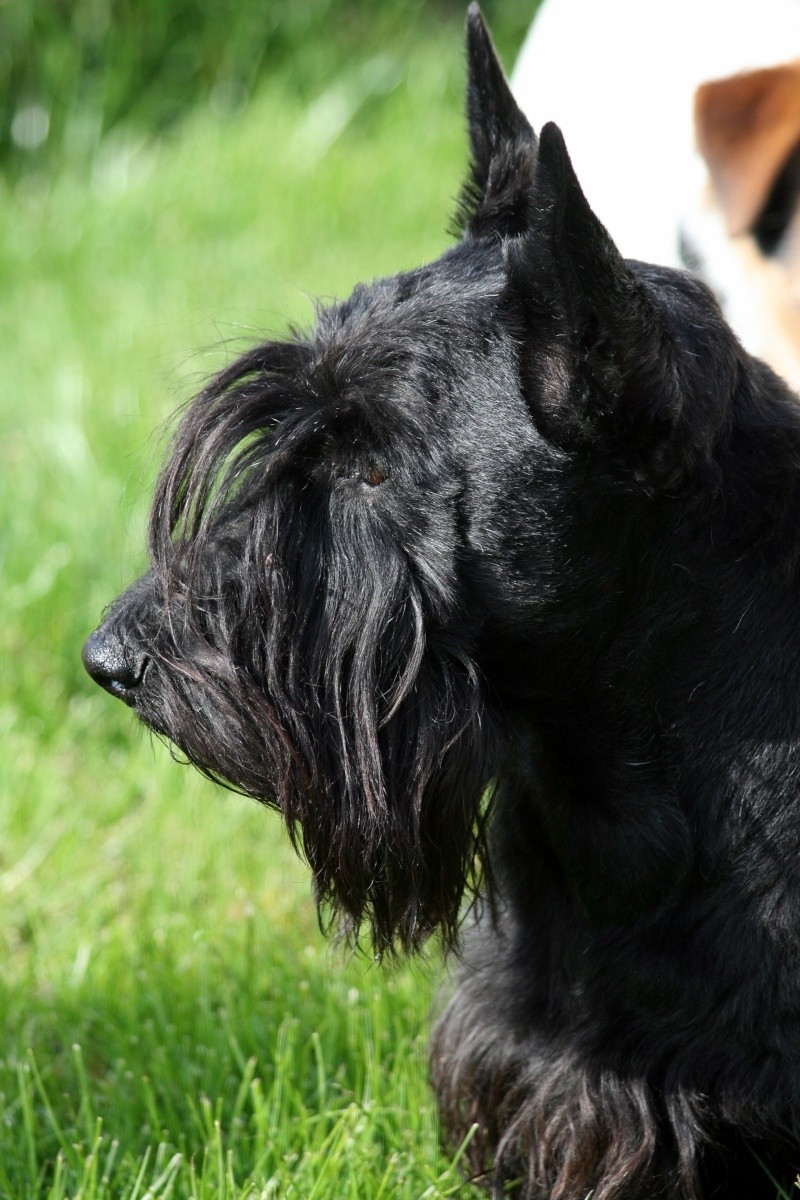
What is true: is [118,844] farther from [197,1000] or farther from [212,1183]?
[212,1183]

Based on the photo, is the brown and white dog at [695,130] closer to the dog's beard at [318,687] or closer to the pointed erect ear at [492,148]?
the pointed erect ear at [492,148]

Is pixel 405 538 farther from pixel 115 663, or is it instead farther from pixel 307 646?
pixel 115 663

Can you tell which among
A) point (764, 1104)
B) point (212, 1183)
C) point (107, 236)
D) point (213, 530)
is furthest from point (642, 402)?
point (107, 236)

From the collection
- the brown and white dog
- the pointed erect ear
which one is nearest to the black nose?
the pointed erect ear

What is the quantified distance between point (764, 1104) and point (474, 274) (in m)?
1.21

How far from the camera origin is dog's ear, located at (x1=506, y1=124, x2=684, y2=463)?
1.53 metres

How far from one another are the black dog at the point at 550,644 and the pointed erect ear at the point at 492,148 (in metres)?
0.07

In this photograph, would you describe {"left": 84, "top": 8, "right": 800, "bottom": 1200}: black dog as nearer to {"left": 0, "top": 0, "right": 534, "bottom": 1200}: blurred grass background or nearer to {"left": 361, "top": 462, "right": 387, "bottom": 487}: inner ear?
{"left": 361, "top": 462, "right": 387, "bottom": 487}: inner ear

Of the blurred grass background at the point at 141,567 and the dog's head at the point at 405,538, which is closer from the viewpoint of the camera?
the dog's head at the point at 405,538

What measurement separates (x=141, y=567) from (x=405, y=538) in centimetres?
189

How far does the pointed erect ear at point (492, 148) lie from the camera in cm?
202

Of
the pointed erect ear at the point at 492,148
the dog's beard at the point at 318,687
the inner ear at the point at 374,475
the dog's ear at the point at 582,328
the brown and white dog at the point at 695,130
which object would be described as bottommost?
the dog's beard at the point at 318,687

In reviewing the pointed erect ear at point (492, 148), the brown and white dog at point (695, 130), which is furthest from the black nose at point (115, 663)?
the brown and white dog at point (695, 130)

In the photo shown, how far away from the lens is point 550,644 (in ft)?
5.87
